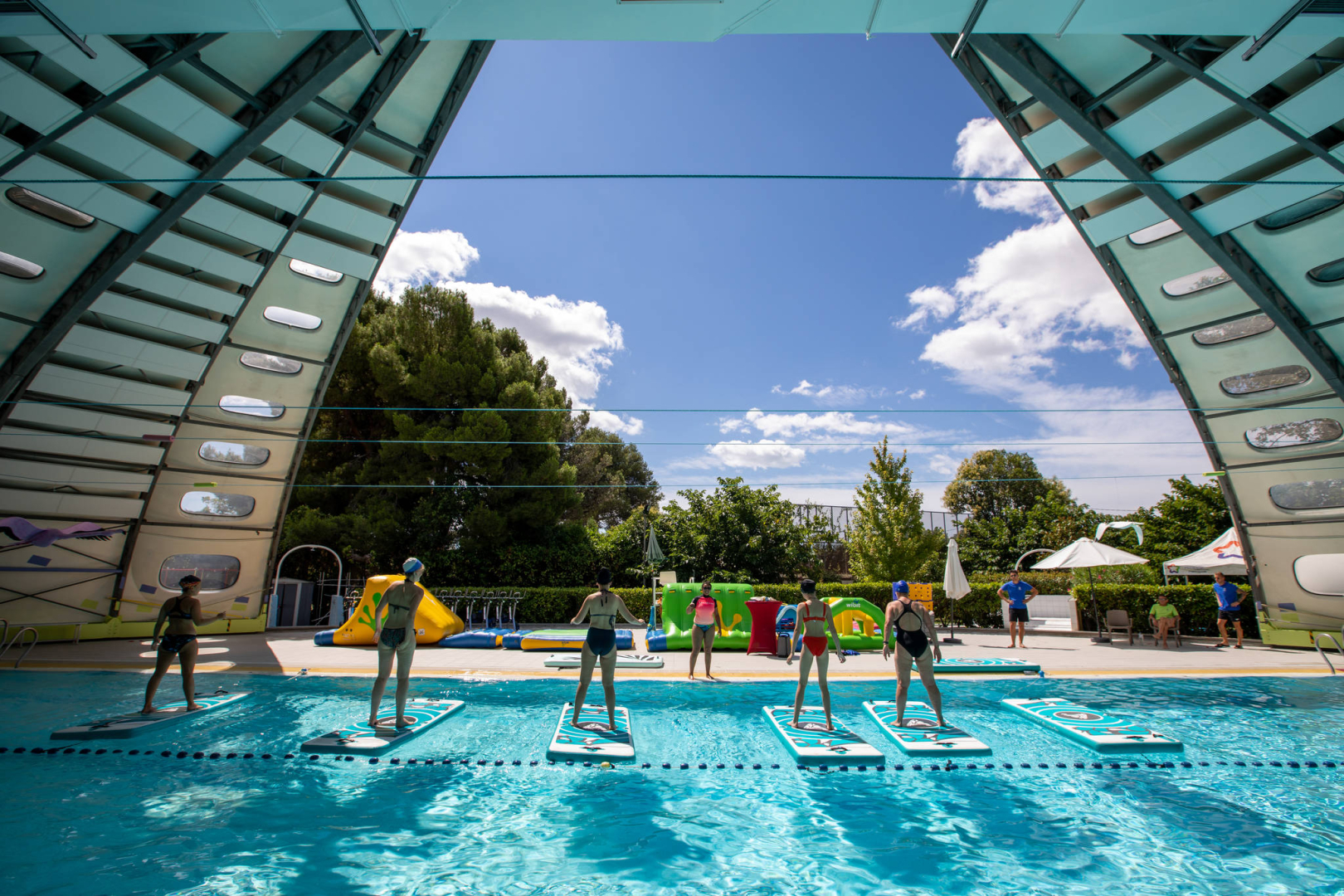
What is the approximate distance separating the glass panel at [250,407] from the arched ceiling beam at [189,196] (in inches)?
161

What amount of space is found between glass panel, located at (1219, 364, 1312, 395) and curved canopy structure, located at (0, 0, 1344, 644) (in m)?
0.07

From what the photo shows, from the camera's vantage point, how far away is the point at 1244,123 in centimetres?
1031

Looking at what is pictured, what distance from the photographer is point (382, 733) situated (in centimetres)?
751

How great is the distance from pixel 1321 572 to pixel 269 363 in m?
28.5

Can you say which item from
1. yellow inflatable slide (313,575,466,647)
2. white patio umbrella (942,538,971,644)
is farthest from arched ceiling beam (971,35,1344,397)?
yellow inflatable slide (313,575,466,647)

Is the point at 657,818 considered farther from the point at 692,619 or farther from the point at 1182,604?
the point at 1182,604

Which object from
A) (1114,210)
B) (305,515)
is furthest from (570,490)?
(1114,210)

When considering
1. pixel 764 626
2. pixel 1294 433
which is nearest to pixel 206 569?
pixel 764 626

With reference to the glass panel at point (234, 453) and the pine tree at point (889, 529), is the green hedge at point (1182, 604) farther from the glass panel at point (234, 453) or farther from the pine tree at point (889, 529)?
the glass panel at point (234, 453)

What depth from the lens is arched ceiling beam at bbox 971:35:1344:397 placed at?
10086 millimetres

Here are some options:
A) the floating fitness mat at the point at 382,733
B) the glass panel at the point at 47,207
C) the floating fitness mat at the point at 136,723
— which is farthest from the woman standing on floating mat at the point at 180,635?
the glass panel at the point at 47,207

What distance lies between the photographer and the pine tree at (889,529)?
2183 centimetres

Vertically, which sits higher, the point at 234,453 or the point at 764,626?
the point at 234,453

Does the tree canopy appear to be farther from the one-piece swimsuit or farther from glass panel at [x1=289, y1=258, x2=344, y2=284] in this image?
the one-piece swimsuit
